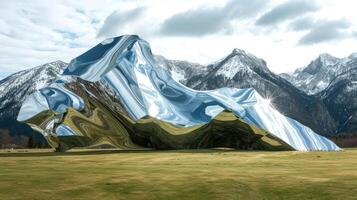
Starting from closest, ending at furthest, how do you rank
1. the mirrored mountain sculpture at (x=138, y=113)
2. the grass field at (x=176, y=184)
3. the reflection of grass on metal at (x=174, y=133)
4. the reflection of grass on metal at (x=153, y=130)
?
the grass field at (x=176, y=184) → the mirrored mountain sculpture at (x=138, y=113) → the reflection of grass on metal at (x=153, y=130) → the reflection of grass on metal at (x=174, y=133)

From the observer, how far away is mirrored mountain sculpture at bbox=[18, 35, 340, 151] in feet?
263

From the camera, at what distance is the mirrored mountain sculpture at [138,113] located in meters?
80.2

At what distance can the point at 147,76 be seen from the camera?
98.2 m

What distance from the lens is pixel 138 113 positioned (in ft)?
289

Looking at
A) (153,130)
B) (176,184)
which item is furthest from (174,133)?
(176,184)

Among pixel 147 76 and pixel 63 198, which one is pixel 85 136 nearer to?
pixel 147 76

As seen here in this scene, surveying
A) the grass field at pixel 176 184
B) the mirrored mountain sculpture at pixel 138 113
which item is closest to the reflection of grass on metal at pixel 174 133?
the mirrored mountain sculpture at pixel 138 113

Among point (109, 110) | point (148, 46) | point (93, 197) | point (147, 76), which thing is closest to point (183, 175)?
point (93, 197)

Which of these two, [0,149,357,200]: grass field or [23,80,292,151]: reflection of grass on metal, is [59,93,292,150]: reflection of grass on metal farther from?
[0,149,357,200]: grass field

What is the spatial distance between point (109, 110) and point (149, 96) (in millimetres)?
9451

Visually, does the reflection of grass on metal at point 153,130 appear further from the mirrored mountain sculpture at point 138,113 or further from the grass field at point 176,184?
the grass field at point 176,184

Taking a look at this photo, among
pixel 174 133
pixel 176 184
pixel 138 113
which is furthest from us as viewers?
pixel 138 113

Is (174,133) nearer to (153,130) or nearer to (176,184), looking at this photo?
(153,130)

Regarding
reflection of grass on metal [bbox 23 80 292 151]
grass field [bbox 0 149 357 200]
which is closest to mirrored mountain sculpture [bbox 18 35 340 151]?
reflection of grass on metal [bbox 23 80 292 151]
